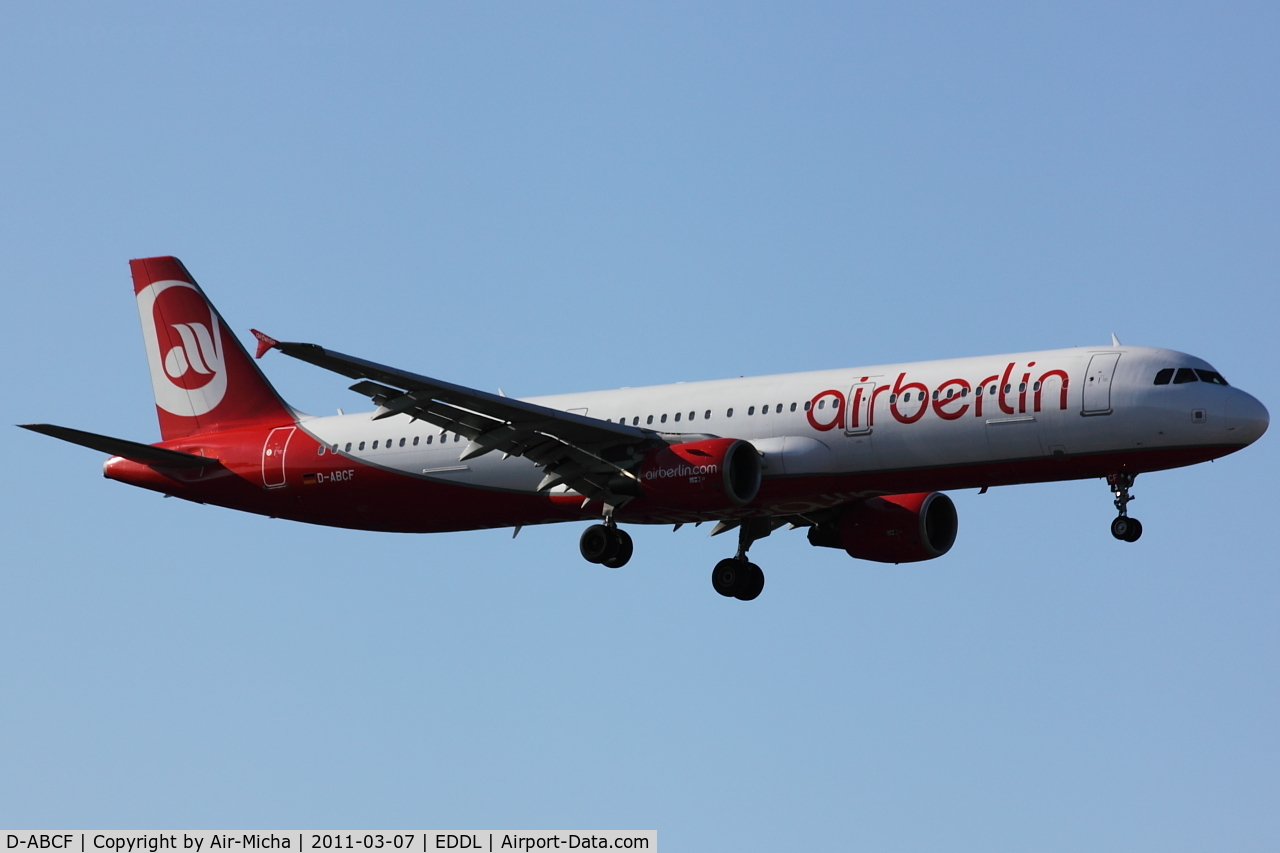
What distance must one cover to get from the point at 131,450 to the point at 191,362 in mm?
4827

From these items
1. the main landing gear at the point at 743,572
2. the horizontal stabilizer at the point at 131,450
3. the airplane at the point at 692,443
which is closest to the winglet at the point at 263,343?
the airplane at the point at 692,443

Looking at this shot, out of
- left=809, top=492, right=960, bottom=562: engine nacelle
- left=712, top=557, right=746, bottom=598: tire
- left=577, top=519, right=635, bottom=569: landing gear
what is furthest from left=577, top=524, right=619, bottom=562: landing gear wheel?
left=809, top=492, right=960, bottom=562: engine nacelle

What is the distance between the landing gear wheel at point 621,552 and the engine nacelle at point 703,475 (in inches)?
80.7

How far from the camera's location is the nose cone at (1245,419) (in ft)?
137

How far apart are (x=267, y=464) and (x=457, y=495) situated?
6.04 meters

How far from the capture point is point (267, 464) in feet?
169

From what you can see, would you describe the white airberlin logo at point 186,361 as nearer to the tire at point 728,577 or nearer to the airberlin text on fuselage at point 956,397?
the tire at point 728,577

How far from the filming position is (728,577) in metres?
50.4

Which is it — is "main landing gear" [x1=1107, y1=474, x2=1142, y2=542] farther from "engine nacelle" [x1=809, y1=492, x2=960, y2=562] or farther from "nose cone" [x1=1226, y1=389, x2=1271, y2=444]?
"engine nacelle" [x1=809, y1=492, x2=960, y2=562]

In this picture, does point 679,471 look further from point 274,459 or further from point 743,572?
point 274,459

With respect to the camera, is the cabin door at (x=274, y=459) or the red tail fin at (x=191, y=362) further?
the red tail fin at (x=191, y=362)

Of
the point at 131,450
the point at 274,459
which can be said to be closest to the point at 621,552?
the point at 274,459

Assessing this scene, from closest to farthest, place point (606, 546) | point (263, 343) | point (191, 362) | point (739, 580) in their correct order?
point (263, 343) → point (606, 546) → point (739, 580) → point (191, 362)

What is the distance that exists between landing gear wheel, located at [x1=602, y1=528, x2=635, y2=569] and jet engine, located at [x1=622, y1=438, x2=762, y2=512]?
2045mm
